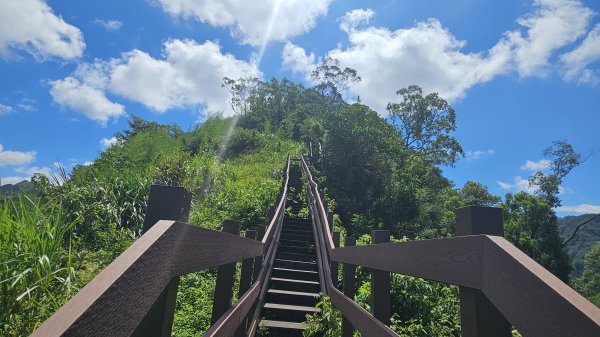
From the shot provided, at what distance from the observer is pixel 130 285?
707 mm

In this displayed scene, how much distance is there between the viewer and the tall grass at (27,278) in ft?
8.84

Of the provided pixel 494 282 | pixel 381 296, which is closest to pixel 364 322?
pixel 381 296

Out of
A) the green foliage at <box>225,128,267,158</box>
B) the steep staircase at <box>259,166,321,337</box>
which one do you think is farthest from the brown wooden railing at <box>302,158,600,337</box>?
the green foliage at <box>225,128,267,158</box>

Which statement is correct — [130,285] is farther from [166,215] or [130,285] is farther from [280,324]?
[280,324]

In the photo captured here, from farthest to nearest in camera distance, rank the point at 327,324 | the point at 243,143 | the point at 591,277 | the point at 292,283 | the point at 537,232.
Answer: the point at 591,277, the point at 243,143, the point at 537,232, the point at 292,283, the point at 327,324

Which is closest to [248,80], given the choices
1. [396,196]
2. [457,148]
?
[457,148]

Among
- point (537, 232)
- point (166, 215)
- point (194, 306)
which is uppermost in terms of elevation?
point (537, 232)

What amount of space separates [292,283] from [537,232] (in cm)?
2404

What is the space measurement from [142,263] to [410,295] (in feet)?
15.2

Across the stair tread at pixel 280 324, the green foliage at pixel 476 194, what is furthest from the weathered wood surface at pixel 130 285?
the green foliage at pixel 476 194

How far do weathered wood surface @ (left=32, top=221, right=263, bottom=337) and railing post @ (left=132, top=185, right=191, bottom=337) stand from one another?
5cm

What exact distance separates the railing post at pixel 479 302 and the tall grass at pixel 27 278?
2770 mm

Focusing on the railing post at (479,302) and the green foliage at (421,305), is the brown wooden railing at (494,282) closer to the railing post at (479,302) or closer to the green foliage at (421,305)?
the railing post at (479,302)

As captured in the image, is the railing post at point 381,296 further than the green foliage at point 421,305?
No
